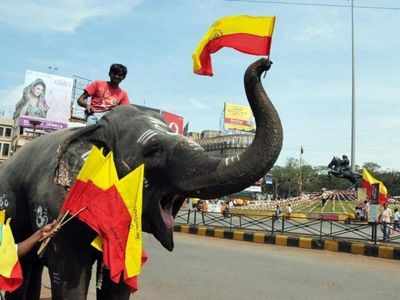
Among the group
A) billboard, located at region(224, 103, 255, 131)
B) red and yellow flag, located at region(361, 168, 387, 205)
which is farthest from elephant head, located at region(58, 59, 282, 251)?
billboard, located at region(224, 103, 255, 131)

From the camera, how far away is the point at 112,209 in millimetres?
2656

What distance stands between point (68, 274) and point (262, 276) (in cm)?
584

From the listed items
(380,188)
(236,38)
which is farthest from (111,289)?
(380,188)

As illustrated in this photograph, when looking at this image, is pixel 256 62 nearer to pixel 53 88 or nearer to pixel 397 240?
pixel 397 240

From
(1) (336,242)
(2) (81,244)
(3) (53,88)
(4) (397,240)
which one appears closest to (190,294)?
(2) (81,244)

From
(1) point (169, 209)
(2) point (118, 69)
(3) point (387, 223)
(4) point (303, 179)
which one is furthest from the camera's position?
(4) point (303, 179)

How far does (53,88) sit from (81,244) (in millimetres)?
33115

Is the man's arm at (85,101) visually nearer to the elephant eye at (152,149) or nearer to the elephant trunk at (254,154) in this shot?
the elephant eye at (152,149)

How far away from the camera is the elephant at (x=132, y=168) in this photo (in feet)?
7.89

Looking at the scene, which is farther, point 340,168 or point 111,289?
point 340,168

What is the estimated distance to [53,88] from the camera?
3441 centimetres

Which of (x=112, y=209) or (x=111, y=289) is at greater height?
(x=112, y=209)

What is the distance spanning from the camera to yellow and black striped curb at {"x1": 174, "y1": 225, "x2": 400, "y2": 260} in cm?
1280

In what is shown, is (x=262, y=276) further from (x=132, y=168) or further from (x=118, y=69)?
(x=132, y=168)
